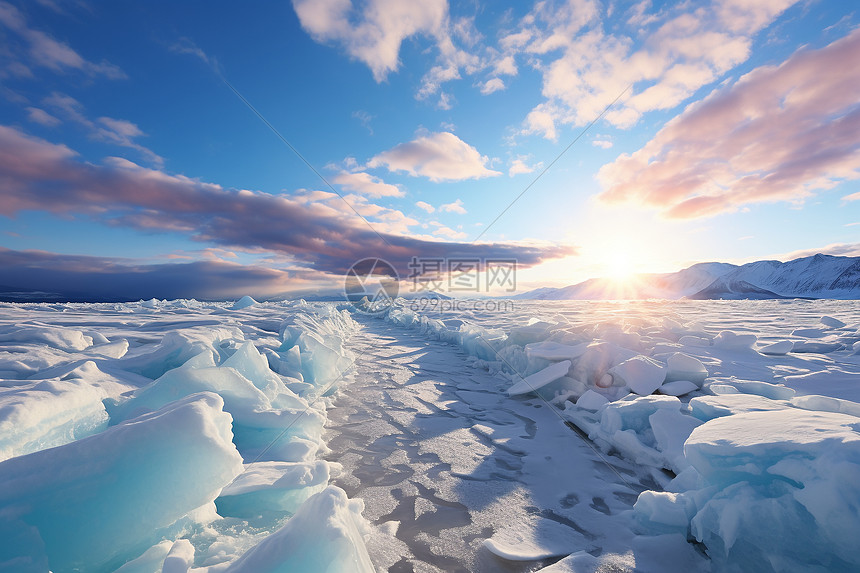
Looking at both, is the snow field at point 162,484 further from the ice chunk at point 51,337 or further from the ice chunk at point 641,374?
the ice chunk at point 641,374

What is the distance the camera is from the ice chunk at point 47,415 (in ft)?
5.66

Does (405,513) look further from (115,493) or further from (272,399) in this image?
(272,399)

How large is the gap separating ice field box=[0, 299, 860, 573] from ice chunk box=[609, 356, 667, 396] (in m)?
0.02

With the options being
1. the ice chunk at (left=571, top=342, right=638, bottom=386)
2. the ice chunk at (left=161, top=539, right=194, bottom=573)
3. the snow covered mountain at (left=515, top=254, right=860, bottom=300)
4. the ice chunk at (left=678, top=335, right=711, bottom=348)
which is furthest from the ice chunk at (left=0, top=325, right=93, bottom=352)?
the snow covered mountain at (left=515, top=254, right=860, bottom=300)

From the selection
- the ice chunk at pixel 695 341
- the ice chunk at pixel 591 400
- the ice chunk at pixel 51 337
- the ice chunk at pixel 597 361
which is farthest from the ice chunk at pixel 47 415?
the ice chunk at pixel 695 341

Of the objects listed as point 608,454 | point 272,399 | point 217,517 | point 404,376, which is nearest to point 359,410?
point 272,399

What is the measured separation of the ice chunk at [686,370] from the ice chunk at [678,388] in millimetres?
71

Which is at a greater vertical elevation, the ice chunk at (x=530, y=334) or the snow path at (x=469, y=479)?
the ice chunk at (x=530, y=334)

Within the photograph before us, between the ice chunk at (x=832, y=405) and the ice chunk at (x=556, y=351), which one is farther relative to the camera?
the ice chunk at (x=556, y=351)

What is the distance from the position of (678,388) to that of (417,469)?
3.05 meters

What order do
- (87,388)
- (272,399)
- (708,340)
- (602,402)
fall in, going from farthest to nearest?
(708,340) < (602,402) < (272,399) < (87,388)

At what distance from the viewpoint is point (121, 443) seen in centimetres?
147

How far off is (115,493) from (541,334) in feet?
20.4

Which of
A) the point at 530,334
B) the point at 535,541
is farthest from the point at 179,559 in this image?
the point at 530,334
